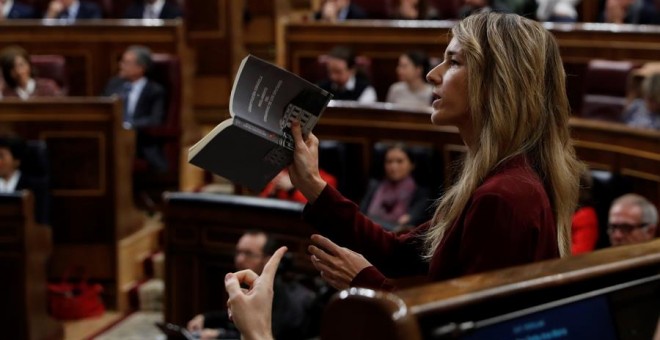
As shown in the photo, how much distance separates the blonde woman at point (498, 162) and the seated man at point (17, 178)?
277 cm

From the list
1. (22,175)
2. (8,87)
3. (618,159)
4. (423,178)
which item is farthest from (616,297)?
(8,87)

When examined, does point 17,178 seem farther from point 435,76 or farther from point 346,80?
point 435,76

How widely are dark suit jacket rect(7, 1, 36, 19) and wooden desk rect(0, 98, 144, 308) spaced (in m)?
2.03

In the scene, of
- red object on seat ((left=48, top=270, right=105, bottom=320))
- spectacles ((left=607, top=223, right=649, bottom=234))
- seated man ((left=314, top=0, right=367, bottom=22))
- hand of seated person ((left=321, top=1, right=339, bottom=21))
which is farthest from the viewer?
seated man ((left=314, top=0, right=367, bottom=22))

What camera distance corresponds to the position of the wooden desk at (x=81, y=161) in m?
4.01

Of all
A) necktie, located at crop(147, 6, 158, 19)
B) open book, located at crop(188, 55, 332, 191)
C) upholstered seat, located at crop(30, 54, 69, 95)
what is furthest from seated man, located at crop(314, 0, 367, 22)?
open book, located at crop(188, 55, 332, 191)

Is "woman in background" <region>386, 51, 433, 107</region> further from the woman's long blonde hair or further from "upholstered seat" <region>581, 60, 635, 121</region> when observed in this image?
the woman's long blonde hair

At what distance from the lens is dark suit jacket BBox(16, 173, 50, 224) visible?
3859 mm

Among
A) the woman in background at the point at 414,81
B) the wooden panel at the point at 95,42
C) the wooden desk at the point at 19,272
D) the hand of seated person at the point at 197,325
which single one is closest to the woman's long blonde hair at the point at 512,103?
the hand of seated person at the point at 197,325

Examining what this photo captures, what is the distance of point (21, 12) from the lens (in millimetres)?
5926

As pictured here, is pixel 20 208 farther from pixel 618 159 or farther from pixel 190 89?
pixel 618 159

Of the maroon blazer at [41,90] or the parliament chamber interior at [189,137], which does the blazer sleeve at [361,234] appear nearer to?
the parliament chamber interior at [189,137]

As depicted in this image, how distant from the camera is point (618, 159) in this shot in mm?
3102

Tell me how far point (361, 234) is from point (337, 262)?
0.33ft
